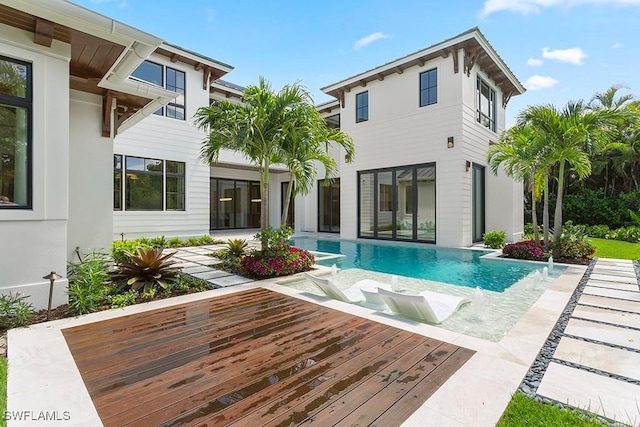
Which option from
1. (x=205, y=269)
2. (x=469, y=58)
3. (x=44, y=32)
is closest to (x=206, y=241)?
(x=205, y=269)

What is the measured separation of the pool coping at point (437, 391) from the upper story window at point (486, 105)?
421 inches

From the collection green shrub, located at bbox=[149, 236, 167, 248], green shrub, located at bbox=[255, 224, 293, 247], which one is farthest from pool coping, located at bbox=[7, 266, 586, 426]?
green shrub, located at bbox=[149, 236, 167, 248]

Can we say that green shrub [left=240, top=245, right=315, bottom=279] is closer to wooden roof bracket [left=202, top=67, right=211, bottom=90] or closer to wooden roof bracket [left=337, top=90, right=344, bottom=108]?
wooden roof bracket [left=202, top=67, right=211, bottom=90]

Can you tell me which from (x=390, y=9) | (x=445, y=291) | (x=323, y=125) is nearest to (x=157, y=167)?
(x=323, y=125)

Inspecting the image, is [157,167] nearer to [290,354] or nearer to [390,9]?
[390,9]

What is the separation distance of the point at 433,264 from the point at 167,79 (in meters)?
11.6

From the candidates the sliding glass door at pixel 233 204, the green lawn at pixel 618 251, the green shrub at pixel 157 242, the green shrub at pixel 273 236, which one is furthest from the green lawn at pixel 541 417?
the sliding glass door at pixel 233 204

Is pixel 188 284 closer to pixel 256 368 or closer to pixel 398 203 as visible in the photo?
pixel 256 368

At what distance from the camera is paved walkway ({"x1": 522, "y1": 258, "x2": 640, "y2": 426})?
101 inches

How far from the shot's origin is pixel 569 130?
8484 mm

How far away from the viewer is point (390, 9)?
A: 35.8 ft

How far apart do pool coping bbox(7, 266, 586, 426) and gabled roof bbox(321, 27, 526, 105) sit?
9.90m

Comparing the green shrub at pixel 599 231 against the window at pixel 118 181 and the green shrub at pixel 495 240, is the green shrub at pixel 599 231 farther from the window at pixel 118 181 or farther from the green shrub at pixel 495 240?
the window at pixel 118 181

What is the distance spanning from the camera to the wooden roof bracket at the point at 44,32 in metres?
4.24
